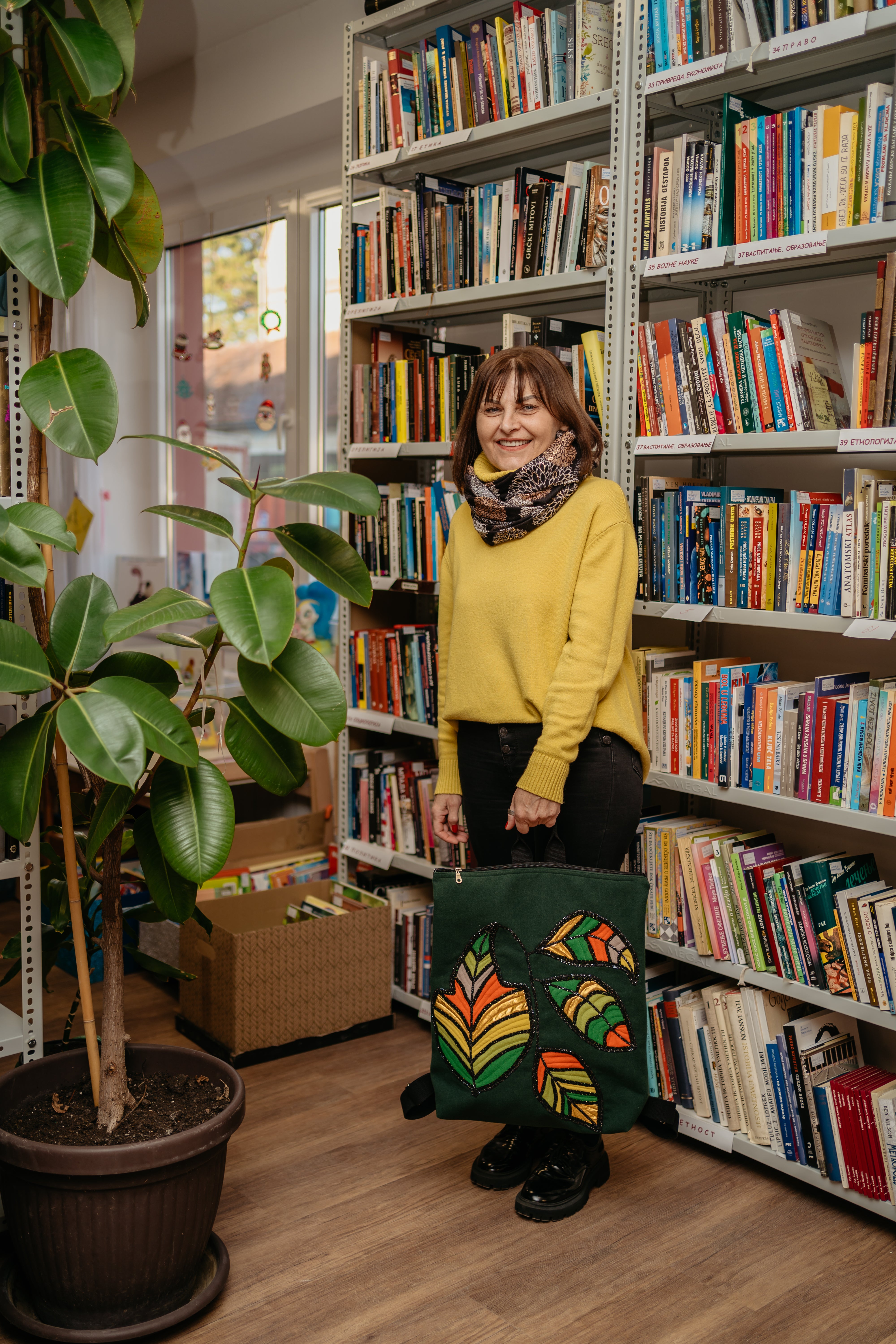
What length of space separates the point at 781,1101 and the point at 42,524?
161 cm

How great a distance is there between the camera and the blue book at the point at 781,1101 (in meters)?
2.07

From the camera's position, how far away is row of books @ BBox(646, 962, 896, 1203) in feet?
6.40

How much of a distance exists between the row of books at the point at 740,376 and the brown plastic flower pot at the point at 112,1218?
57.1 inches

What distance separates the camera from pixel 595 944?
6.22 feet

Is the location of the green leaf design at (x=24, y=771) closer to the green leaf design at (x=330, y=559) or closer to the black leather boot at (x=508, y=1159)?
the green leaf design at (x=330, y=559)

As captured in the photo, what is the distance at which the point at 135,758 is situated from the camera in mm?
1389

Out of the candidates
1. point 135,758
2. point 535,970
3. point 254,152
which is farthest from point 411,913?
point 254,152

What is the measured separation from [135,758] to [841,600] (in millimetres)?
1219

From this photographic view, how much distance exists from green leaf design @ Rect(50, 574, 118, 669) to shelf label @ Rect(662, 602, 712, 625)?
1048 mm

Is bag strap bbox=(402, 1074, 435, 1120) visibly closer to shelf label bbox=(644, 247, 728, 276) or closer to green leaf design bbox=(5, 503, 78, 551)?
green leaf design bbox=(5, 503, 78, 551)

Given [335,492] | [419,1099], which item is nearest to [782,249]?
[335,492]

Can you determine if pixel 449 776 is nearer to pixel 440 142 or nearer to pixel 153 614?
pixel 153 614

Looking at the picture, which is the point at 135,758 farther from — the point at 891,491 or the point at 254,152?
the point at 254,152

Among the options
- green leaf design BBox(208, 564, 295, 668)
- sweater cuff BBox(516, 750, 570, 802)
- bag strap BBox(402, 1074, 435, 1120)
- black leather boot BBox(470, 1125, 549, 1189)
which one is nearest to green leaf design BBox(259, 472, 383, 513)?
green leaf design BBox(208, 564, 295, 668)
